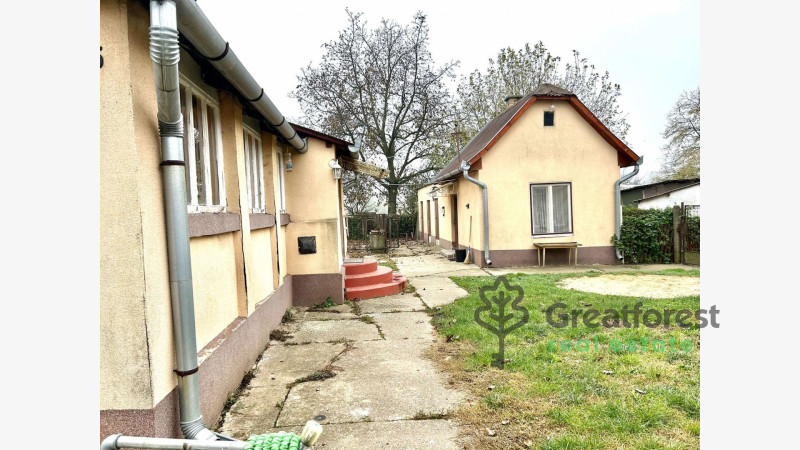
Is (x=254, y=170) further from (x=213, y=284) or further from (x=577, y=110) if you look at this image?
(x=577, y=110)

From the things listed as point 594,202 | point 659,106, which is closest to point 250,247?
point 594,202

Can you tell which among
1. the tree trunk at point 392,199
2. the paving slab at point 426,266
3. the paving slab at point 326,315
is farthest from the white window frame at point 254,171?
the tree trunk at point 392,199

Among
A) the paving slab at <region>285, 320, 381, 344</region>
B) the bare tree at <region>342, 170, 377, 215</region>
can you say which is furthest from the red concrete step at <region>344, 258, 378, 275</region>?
the bare tree at <region>342, 170, 377, 215</region>

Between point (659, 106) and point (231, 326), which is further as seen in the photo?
point (659, 106)

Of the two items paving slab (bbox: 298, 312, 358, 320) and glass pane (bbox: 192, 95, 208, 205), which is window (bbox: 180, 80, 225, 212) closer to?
glass pane (bbox: 192, 95, 208, 205)

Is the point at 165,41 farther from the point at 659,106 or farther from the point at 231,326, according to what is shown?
the point at 659,106

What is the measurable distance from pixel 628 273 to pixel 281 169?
905 centimetres

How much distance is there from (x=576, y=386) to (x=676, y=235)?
36.8 ft

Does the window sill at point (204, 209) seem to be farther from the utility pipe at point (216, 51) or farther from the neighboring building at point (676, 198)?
the neighboring building at point (676, 198)

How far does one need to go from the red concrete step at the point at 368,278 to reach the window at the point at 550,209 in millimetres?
5598

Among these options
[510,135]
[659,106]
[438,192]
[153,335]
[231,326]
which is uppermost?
[659,106]

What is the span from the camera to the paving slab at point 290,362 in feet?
15.1

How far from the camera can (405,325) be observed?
6766 mm

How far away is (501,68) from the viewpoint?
25016mm
